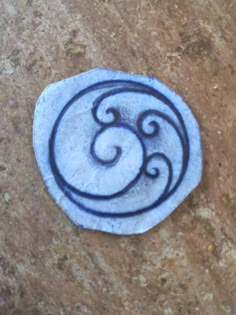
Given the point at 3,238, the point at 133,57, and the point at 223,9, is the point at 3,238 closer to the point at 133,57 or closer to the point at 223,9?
the point at 133,57

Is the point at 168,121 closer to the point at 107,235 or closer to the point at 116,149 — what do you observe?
the point at 116,149

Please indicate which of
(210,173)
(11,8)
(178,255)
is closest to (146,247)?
(178,255)
